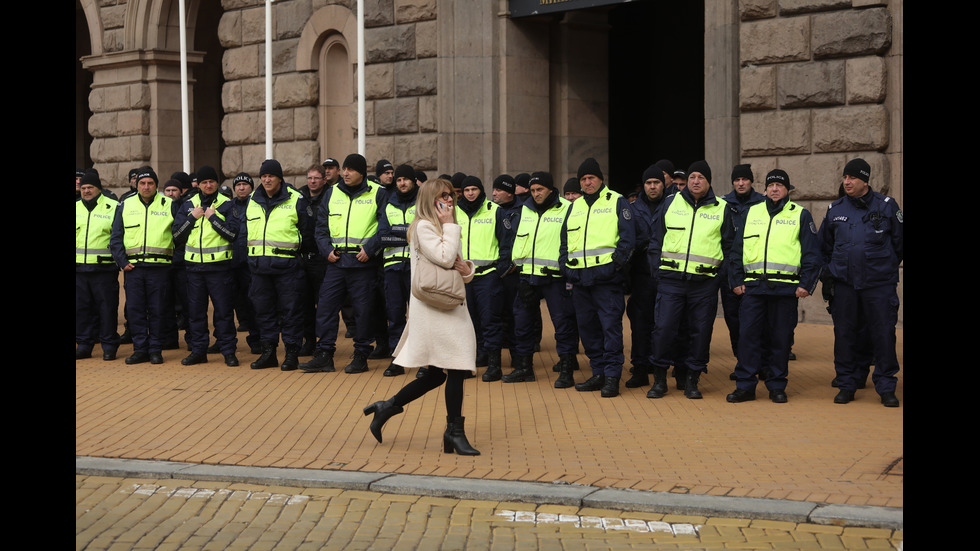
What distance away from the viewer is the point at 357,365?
12.2 metres

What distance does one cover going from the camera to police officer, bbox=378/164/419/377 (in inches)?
472

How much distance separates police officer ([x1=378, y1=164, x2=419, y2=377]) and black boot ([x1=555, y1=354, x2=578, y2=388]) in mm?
1710

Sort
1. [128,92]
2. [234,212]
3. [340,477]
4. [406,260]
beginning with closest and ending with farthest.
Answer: [340,477], [406,260], [234,212], [128,92]

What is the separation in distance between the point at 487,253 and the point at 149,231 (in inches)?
153

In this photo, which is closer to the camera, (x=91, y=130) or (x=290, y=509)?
(x=290, y=509)

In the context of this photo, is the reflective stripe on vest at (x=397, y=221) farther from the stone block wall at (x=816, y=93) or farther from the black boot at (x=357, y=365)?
the stone block wall at (x=816, y=93)

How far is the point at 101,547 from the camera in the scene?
237 inches

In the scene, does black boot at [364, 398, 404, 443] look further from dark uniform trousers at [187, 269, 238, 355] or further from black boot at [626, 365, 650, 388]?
dark uniform trousers at [187, 269, 238, 355]

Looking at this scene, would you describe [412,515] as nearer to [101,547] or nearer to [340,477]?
[340,477]

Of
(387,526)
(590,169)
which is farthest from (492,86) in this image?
(387,526)

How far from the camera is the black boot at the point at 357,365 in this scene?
39.8 feet

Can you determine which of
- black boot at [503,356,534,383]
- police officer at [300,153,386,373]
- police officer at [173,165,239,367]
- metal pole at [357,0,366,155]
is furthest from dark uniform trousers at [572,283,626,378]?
metal pole at [357,0,366,155]

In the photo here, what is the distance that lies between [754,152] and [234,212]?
20.9 feet

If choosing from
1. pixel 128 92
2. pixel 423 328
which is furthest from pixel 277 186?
pixel 128 92
